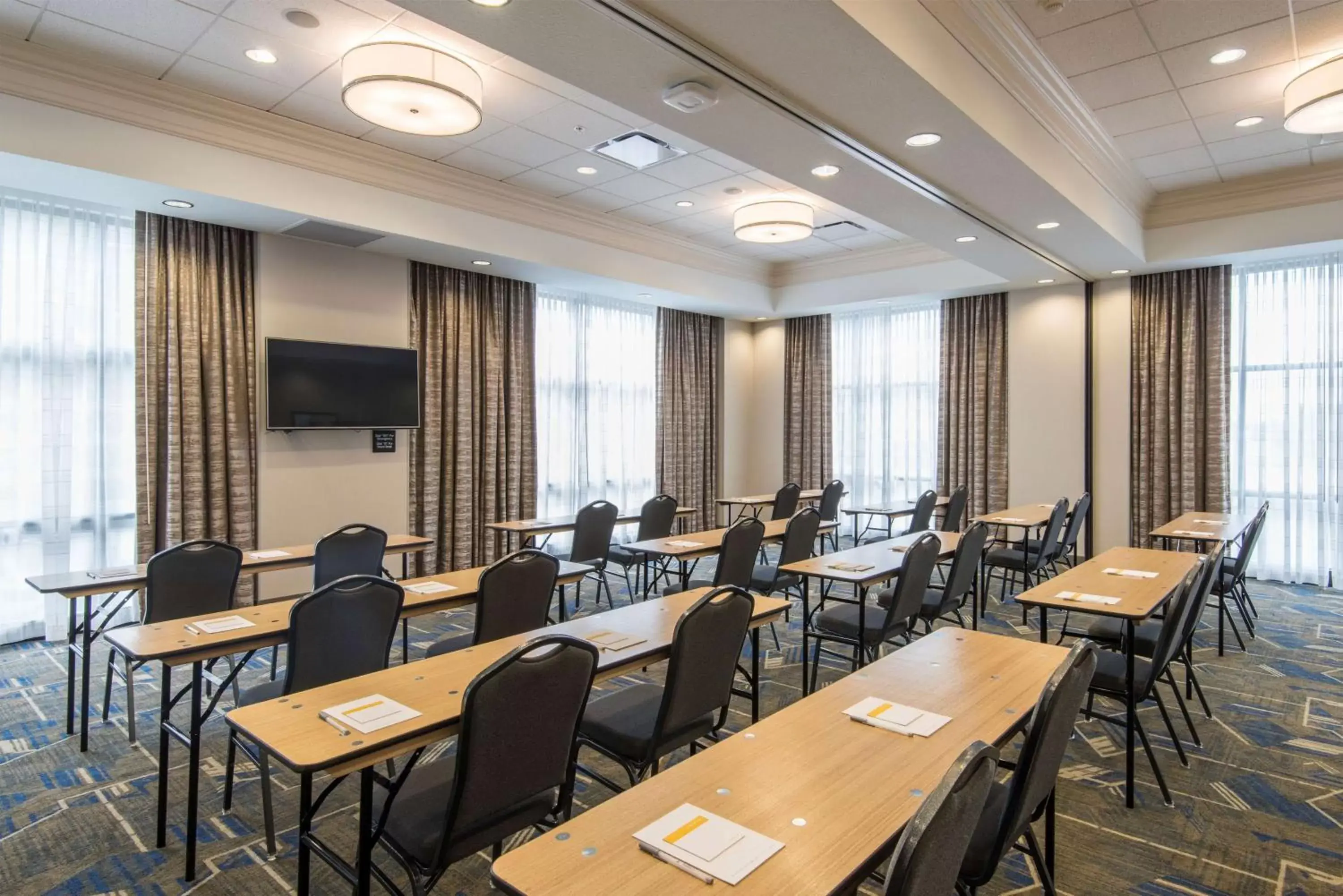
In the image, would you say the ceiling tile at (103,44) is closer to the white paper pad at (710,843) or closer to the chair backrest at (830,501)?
the white paper pad at (710,843)

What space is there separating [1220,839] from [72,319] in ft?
23.7

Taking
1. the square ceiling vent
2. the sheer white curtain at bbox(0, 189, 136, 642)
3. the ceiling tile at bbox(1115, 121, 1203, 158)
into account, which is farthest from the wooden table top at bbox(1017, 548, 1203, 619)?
the sheer white curtain at bbox(0, 189, 136, 642)

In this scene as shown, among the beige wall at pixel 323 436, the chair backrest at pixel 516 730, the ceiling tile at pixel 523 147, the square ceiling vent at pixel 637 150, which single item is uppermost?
the ceiling tile at pixel 523 147

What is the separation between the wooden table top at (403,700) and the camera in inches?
71.6

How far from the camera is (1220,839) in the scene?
273 cm

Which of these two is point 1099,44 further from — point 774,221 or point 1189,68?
point 774,221

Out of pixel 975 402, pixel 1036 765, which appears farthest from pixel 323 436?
A: pixel 975 402

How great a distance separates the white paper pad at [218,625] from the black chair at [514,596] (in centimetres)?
79

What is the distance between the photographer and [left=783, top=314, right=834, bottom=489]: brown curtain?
1031 centimetres

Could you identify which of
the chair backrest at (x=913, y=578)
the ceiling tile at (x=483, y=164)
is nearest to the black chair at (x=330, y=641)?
the chair backrest at (x=913, y=578)

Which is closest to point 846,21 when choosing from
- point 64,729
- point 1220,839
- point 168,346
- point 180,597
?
point 1220,839

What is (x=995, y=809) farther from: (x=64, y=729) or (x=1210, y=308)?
(x=1210, y=308)

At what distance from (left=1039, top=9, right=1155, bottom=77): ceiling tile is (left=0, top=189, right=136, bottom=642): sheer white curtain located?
21.1ft

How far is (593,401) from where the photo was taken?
9.07 m
